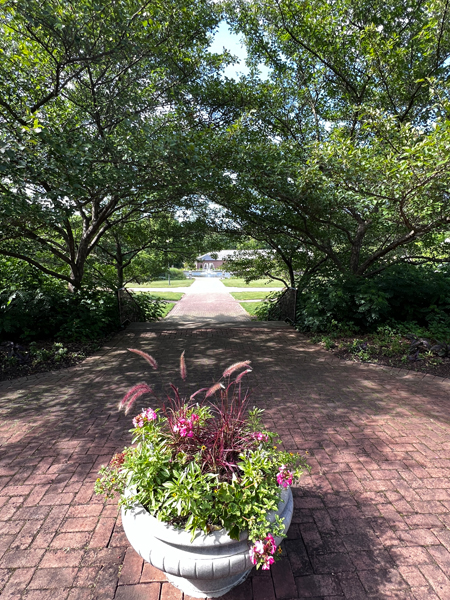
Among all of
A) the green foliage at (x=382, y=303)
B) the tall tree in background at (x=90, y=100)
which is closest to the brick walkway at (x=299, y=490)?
the green foliage at (x=382, y=303)

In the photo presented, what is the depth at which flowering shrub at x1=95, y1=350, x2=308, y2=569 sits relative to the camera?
5.43 feet

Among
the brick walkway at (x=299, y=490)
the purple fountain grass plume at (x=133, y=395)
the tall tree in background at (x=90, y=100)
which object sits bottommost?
the brick walkway at (x=299, y=490)

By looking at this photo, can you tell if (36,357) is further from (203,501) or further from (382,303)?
(382,303)

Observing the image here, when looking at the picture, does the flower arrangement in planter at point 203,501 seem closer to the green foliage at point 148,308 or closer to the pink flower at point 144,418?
the pink flower at point 144,418

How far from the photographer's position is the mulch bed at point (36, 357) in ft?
18.1

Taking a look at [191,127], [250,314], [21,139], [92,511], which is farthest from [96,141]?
[250,314]

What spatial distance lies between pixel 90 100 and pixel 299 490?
7.69m

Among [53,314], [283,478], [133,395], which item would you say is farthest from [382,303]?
[53,314]

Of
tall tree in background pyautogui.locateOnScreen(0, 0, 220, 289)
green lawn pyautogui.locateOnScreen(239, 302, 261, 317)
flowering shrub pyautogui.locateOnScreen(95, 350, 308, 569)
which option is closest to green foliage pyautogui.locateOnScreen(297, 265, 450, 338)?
green lawn pyautogui.locateOnScreen(239, 302, 261, 317)

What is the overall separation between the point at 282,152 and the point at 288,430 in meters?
5.92

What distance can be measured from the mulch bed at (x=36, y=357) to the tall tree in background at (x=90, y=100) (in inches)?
Answer: 84.1

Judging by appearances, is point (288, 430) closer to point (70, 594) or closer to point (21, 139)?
point (70, 594)

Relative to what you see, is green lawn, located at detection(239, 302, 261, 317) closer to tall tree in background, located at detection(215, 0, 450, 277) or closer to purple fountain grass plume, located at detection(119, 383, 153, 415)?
tall tree in background, located at detection(215, 0, 450, 277)

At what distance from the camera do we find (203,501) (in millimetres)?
1690
